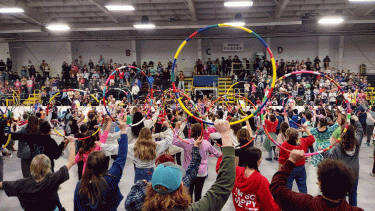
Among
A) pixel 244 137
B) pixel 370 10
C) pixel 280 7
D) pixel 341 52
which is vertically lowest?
pixel 244 137

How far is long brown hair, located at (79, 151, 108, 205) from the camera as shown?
8.91 feet

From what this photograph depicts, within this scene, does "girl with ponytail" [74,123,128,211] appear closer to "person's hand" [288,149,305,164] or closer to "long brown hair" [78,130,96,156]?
"person's hand" [288,149,305,164]

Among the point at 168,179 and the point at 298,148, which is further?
the point at 298,148

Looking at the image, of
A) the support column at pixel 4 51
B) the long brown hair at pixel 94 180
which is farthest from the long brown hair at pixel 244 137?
the support column at pixel 4 51

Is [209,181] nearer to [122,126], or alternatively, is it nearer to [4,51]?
[122,126]

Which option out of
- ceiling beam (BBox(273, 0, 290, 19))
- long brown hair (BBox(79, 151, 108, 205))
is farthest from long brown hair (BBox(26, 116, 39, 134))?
ceiling beam (BBox(273, 0, 290, 19))

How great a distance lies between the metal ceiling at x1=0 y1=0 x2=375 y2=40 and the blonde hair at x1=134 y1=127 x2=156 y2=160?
48.5ft

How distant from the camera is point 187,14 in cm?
2173

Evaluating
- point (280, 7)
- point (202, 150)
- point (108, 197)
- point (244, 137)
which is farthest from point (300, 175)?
point (280, 7)

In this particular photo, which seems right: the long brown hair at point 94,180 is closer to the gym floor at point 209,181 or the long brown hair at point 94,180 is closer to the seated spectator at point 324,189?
the seated spectator at point 324,189

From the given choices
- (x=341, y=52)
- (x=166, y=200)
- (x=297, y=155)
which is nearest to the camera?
(x=166, y=200)

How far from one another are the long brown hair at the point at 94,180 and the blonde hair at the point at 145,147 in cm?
141

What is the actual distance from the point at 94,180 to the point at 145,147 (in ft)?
5.37

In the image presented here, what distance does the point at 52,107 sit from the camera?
42.3 ft
